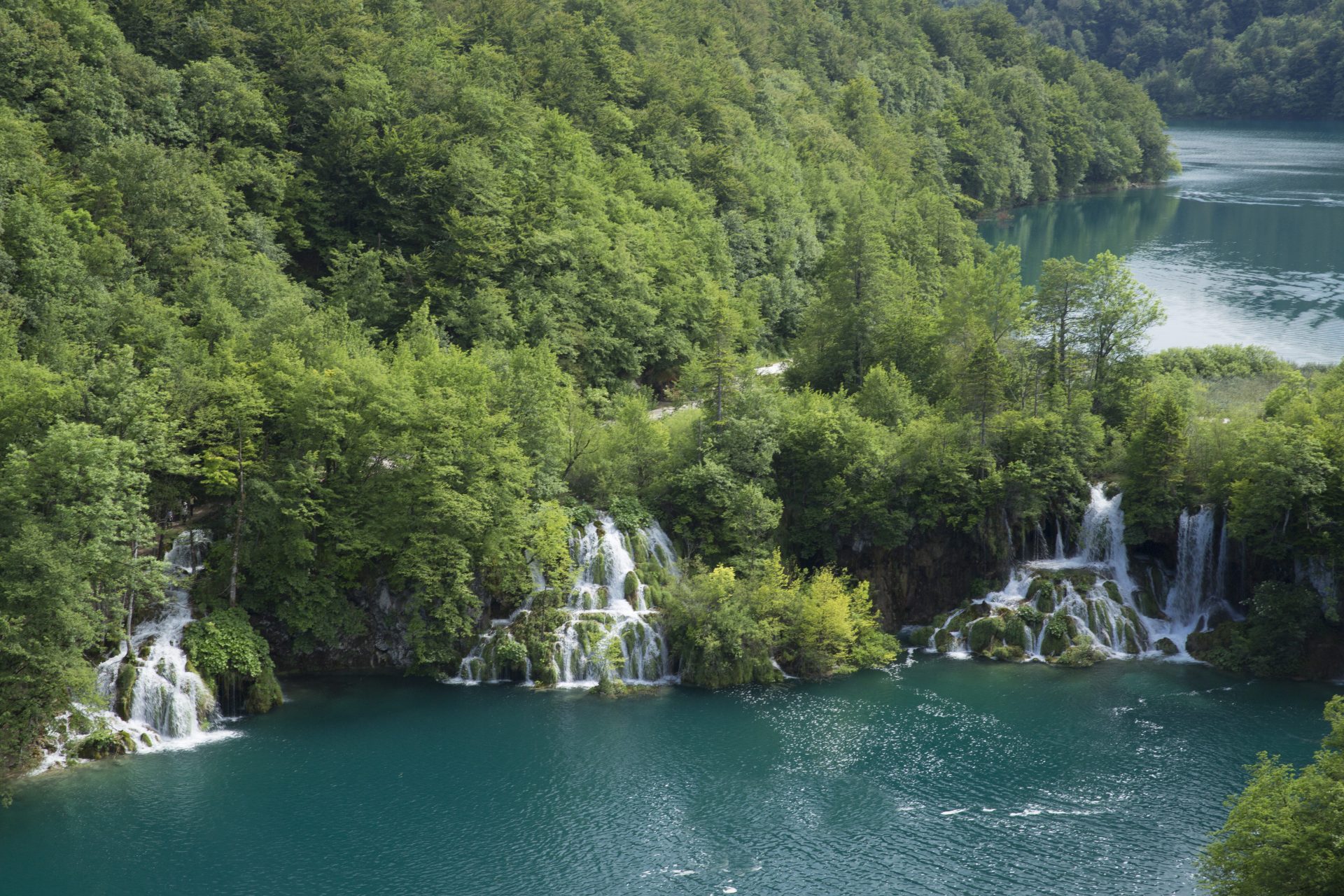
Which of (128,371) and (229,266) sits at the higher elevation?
(229,266)

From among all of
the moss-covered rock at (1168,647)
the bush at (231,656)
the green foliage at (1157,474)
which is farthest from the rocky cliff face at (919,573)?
the bush at (231,656)

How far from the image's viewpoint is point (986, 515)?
60812 millimetres

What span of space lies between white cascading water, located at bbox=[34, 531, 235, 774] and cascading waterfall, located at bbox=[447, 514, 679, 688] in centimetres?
1080

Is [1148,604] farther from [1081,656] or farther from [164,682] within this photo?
[164,682]

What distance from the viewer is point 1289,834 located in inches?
1227

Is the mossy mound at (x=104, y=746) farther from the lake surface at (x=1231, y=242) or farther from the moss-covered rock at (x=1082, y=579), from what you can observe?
the lake surface at (x=1231, y=242)

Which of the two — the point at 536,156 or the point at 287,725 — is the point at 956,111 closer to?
the point at 536,156

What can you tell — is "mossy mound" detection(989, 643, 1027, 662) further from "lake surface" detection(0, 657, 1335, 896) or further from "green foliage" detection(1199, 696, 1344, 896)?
"green foliage" detection(1199, 696, 1344, 896)

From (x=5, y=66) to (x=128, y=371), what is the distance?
2638 cm

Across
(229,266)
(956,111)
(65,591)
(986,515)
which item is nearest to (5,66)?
(229,266)

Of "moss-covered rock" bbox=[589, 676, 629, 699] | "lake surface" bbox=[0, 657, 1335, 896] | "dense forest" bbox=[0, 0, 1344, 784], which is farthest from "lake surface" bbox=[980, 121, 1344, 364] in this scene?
"moss-covered rock" bbox=[589, 676, 629, 699]

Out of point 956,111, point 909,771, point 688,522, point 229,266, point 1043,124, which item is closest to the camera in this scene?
point 909,771

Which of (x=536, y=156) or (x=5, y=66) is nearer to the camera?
(x=5, y=66)

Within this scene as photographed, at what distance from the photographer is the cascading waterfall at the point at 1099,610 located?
5738 centimetres
